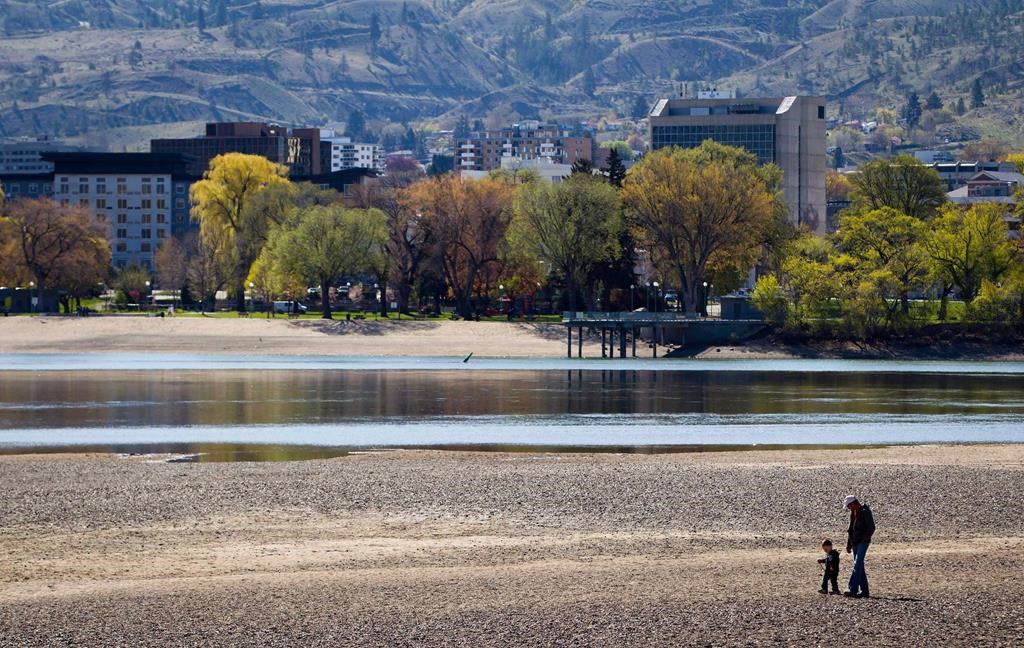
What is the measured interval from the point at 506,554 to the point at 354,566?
3271mm

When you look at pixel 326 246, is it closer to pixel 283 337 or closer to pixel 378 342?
pixel 283 337

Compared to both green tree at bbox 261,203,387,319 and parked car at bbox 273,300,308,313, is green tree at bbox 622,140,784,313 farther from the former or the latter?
parked car at bbox 273,300,308,313

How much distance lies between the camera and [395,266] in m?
137

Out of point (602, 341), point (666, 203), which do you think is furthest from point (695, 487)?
point (666, 203)

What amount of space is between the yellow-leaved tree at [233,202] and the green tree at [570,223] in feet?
91.6

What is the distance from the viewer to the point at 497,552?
3419cm

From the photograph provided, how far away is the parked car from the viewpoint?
142 m

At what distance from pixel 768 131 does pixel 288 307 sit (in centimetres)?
6726

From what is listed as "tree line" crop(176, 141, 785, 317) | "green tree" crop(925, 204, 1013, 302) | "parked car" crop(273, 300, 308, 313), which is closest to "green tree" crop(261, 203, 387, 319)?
"tree line" crop(176, 141, 785, 317)

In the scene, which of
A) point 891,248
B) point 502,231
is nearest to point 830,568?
point 891,248

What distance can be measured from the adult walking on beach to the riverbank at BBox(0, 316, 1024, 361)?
266 ft

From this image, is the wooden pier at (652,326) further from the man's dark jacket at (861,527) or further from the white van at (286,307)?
the man's dark jacket at (861,527)

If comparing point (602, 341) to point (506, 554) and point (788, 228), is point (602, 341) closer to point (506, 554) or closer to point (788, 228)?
point (788, 228)

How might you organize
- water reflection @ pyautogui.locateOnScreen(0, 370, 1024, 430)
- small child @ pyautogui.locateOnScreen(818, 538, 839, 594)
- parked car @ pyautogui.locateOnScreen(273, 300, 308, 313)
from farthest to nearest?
parked car @ pyautogui.locateOnScreen(273, 300, 308, 313) → water reflection @ pyautogui.locateOnScreen(0, 370, 1024, 430) → small child @ pyautogui.locateOnScreen(818, 538, 839, 594)
